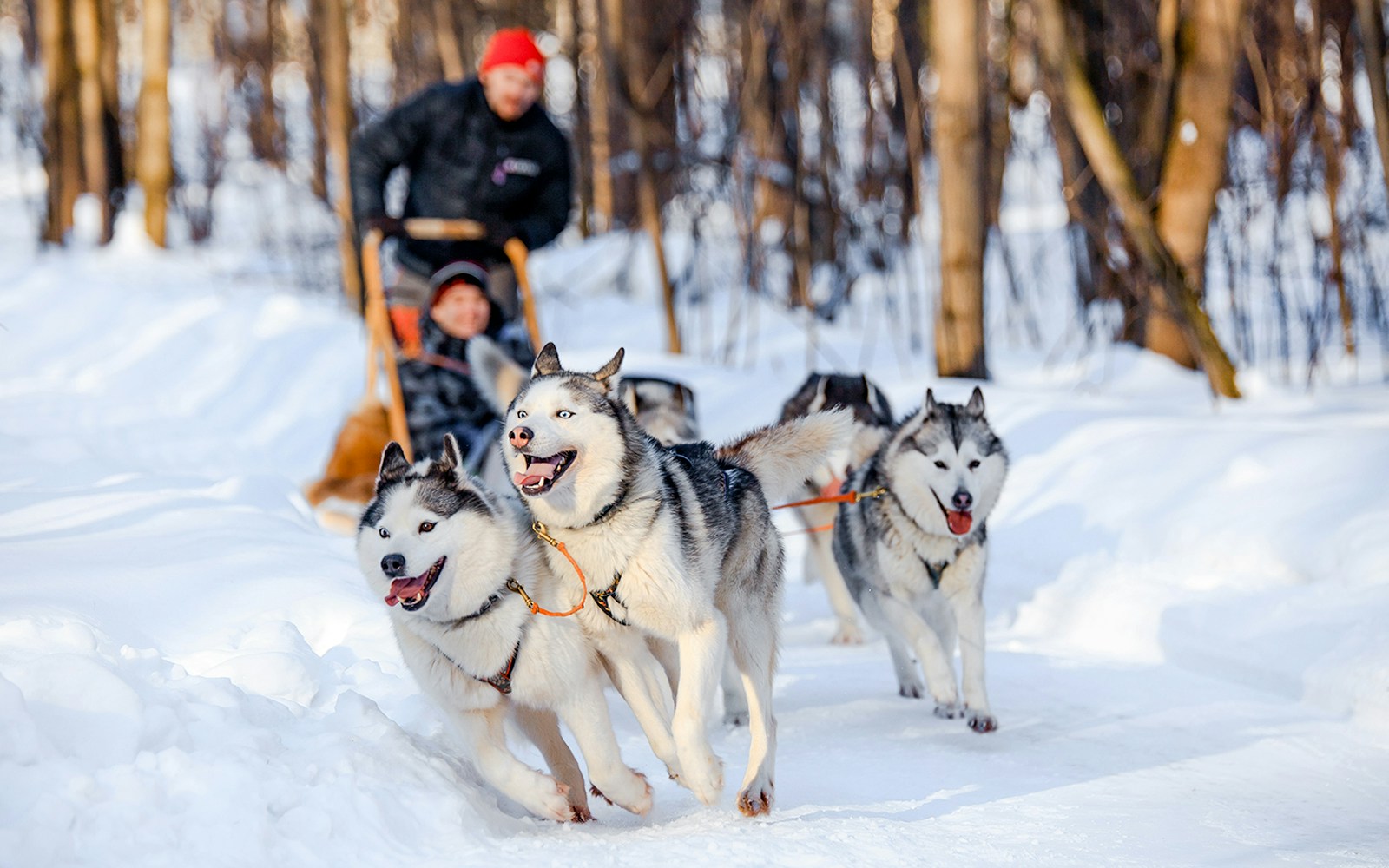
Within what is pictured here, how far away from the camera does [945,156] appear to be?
25.3 ft

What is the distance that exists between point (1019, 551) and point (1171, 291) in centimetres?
266

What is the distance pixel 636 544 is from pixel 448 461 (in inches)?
20.9

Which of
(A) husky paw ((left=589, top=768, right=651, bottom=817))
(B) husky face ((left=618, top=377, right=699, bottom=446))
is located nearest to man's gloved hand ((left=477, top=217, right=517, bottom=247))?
(B) husky face ((left=618, top=377, right=699, bottom=446))

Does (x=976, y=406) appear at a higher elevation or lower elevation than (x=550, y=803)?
higher

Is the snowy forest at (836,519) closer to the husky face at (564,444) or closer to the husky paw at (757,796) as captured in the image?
the husky paw at (757,796)

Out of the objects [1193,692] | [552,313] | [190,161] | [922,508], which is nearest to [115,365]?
[552,313]

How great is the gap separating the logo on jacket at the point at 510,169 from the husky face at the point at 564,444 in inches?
126

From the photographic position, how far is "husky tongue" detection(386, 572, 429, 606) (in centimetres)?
285

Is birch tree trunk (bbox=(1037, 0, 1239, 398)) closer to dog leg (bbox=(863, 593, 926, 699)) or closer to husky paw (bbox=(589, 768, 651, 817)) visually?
dog leg (bbox=(863, 593, 926, 699))

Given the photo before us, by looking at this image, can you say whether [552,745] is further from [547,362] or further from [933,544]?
[933,544]

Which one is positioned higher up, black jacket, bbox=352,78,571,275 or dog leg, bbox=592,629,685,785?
black jacket, bbox=352,78,571,275

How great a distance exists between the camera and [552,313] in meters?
13.4

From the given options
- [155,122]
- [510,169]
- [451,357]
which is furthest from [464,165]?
[155,122]

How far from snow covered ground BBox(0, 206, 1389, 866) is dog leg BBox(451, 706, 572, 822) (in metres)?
0.07
